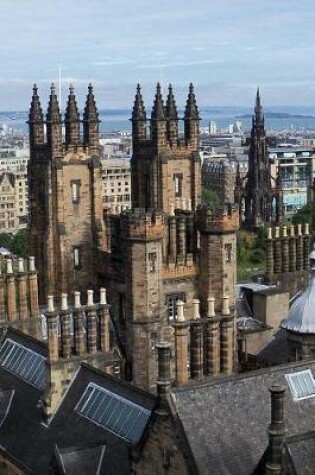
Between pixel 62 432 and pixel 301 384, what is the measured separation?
1040 cm

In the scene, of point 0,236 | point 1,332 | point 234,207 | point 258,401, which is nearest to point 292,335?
point 234,207

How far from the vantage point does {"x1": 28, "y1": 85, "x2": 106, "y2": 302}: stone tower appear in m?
55.6

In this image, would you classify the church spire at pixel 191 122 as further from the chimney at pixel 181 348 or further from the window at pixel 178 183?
the chimney at pixel 181 348

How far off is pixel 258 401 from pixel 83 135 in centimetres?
2991

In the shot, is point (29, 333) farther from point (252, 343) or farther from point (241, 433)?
point (241, 433)

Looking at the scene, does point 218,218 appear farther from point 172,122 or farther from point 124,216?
point 172,122

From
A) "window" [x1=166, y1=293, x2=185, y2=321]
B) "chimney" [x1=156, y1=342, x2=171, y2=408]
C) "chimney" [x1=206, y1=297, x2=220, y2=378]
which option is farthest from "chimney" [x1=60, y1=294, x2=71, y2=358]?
Result: "chimney" [x1=156, y1=342, x2=171, y2=408]

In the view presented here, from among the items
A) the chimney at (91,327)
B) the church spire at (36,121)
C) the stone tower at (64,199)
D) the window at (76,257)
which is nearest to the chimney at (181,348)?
the chimney at (91,327)

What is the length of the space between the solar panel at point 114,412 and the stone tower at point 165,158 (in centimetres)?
2134

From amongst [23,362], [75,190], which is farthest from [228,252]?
[75,190]

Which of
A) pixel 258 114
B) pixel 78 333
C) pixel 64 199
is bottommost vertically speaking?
pixel 78 333

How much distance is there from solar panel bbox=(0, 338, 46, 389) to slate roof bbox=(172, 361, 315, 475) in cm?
1246

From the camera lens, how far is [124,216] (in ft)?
149

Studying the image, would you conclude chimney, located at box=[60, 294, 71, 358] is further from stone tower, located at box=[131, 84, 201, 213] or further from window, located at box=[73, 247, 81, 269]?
stone tower, located at box=[131, 84, 201, 213]
